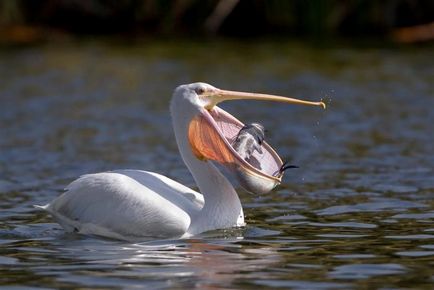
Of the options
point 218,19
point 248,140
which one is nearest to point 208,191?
point 248,140

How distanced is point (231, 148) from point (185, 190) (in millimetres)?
544

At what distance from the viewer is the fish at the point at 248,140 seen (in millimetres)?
8375

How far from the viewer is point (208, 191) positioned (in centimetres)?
830

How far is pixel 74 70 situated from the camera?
1928 centimetres

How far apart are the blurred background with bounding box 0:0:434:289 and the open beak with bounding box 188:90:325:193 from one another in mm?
370

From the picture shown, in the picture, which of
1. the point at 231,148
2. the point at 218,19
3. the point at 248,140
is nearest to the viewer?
the point at 231,148

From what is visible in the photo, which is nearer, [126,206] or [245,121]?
[126,206]

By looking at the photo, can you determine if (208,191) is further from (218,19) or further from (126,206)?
(218,19)

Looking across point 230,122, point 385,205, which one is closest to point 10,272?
point 230,122

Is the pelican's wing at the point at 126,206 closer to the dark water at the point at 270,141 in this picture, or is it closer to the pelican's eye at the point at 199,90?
the dark water at the point at 270,141

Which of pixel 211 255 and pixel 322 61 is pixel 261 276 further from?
pixel 322 61

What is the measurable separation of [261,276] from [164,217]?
1377 mm

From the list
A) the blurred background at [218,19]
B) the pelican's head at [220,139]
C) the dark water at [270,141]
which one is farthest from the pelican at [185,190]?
the blurred background at [218,19]

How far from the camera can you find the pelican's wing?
7.99 meters
